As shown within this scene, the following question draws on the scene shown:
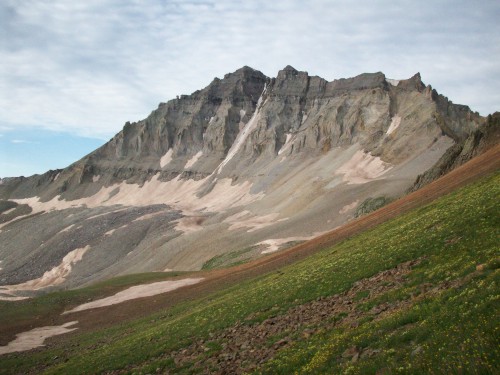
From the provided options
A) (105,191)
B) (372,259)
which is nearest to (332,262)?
(372,259)

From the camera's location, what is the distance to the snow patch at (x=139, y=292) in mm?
56531

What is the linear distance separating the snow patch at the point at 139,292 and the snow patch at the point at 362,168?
53766 mm

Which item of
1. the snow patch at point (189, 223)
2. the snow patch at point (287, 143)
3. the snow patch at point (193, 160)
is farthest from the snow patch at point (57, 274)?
the snow patch at point (287, 143)

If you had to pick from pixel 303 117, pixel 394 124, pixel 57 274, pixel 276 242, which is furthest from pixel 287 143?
pixel 276 242

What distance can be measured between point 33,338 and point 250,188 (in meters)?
108

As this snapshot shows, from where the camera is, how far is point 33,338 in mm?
43656

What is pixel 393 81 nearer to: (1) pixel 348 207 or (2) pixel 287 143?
(2) pixel 287 143

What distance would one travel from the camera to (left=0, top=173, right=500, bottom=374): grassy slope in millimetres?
12203

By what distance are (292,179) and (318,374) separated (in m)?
117

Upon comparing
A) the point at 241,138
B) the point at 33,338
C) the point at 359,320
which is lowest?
the point at 33,338

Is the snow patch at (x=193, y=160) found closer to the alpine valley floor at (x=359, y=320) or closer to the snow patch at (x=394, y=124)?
the snow patch at (x=394, y=124)

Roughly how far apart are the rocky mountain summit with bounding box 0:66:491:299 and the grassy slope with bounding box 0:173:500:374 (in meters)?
38.1

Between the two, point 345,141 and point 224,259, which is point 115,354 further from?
point 345,141

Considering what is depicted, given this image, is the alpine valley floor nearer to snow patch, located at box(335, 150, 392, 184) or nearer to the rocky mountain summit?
the rocky mountain summit
